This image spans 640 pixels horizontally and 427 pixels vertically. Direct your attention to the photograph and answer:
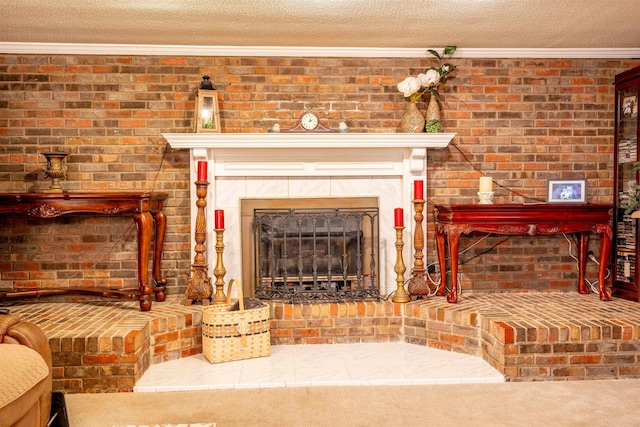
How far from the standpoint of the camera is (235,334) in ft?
10.7

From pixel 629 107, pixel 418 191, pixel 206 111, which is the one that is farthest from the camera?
pixel 629 107

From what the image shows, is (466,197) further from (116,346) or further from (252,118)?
(116,346)

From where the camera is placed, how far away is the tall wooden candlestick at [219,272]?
3656 mm

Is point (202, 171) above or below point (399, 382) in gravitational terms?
above

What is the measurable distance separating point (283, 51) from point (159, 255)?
1743 mm

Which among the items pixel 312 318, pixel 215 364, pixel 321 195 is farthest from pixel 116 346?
pixel 321 195

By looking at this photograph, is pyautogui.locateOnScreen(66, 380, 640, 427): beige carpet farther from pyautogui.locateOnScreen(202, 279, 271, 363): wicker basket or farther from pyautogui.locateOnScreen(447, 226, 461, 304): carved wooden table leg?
pyautogui.locateOnScreen(447, 226, 461, 304): carved wooden table leg

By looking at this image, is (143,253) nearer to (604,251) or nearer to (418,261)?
(418,261)

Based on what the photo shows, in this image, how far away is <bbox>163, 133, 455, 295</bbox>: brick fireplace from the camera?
13.1ft

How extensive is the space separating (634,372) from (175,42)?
3597 millimetres

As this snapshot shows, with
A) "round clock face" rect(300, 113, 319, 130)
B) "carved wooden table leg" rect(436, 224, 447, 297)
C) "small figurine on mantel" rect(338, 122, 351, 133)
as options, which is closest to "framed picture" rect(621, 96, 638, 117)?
"carved wooden table leg" rect(436, 224, 447, 297)

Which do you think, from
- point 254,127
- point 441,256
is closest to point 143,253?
point 254,127

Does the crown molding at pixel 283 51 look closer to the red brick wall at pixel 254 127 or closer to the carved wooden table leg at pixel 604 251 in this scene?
the red brick wall at pixel 254 127

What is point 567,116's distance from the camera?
4211mm
